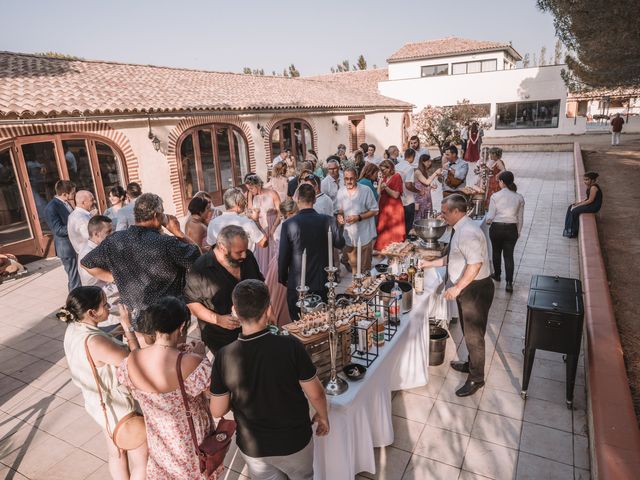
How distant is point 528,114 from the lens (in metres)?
30.8

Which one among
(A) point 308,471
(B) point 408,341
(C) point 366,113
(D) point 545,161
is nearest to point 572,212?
(B) point 408,341

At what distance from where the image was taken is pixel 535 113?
30672 millimetres

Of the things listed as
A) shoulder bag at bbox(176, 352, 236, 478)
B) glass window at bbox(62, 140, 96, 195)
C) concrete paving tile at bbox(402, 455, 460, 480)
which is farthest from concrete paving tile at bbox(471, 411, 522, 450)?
glass window at bbox(62, 140, 96, 195)

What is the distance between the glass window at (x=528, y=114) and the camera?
1188 inches

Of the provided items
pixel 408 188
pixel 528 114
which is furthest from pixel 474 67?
pixel 408 188

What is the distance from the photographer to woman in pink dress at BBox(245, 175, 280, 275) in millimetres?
6133

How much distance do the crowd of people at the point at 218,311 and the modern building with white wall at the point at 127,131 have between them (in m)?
3.91

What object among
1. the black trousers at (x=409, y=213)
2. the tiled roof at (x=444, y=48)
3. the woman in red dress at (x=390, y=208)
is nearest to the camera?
the woman in red dress at (x=390, y=208)

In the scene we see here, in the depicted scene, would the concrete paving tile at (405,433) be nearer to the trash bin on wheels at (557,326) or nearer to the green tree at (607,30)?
the trash bin on wheels at (557,326)

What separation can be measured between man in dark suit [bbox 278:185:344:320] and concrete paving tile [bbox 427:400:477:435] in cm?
161

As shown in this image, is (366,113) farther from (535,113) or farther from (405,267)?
(405,267)

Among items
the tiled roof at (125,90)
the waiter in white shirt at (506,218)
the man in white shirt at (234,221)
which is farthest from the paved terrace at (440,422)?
the tiled roof at (125,90)

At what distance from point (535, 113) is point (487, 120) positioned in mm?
3302

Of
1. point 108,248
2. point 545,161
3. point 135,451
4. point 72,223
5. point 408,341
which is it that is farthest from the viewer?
point 545,161
